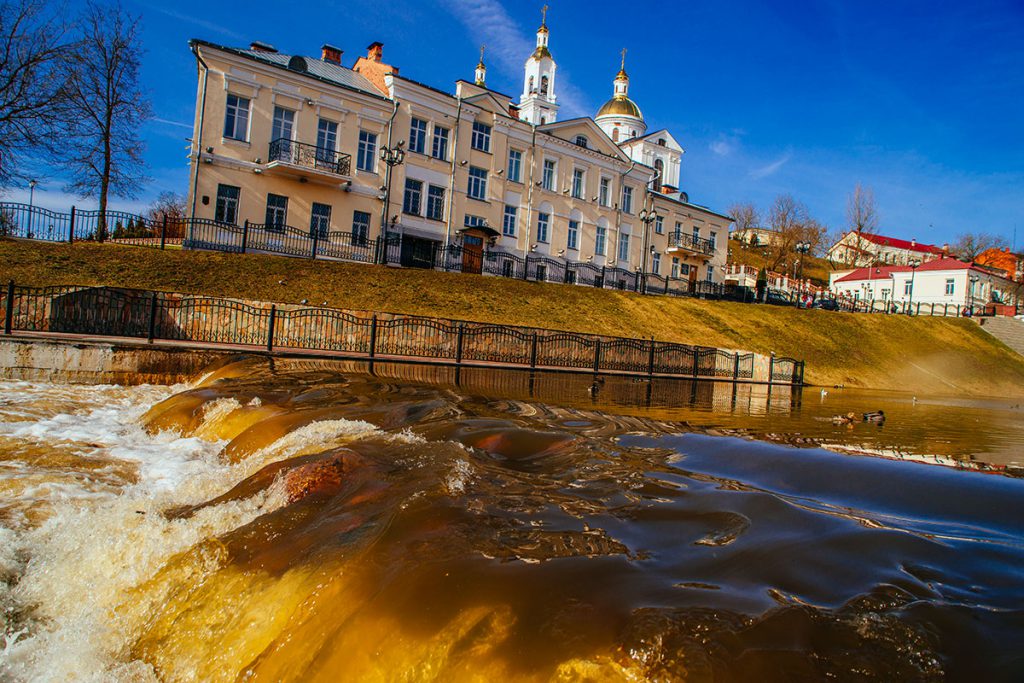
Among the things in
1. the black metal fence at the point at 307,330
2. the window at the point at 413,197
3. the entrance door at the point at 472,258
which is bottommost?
the black metal fence at the point at 307,330

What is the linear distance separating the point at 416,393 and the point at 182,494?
5079 mm

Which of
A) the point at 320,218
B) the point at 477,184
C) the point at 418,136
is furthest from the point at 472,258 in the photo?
→ the point at 320,218

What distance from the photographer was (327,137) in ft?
106

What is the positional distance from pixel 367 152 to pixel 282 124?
4832mm

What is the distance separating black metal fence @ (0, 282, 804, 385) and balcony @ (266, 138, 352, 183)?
602 inches

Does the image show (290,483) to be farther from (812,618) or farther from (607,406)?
(607,406)

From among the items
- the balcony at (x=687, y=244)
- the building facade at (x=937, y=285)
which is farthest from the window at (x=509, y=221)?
the building facade at (x=937, y=285)

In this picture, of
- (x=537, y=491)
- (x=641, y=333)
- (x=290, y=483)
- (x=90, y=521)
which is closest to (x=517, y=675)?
(x=537, y=491)

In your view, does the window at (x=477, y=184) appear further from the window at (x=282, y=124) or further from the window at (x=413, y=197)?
the window at (x=282, y=124)

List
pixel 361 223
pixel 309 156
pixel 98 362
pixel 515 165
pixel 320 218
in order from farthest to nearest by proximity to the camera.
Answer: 1. pixel 515 165
2. pixel 361 223
3. pixel 320 218
4. pixel 309 156
5. pixel 98 362

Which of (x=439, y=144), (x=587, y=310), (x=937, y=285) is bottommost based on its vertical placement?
(x=587, y=310)

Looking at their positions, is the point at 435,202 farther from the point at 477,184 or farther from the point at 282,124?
the point at 282,124

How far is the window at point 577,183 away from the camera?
1736 inches

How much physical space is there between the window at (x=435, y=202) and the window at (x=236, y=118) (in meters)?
10.8
